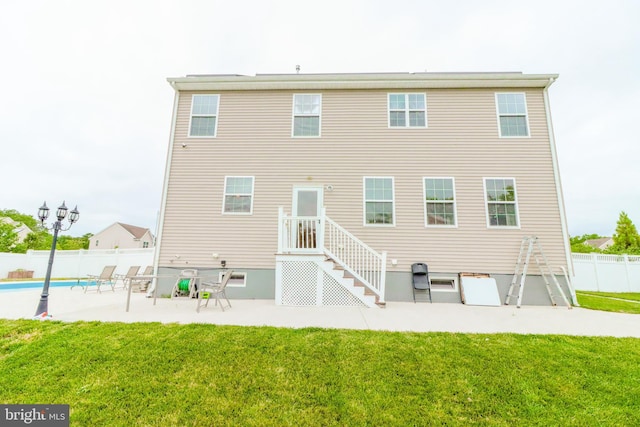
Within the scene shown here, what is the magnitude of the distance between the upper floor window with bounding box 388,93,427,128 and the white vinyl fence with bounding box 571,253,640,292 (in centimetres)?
979

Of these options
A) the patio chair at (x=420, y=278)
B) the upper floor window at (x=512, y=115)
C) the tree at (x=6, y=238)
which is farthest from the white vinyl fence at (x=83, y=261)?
the upper floor window at (x=512, y=115)

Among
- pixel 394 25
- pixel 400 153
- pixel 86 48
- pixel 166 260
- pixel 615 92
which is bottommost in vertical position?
pixel 166 260

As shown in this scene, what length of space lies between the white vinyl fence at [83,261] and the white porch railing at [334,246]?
36.4ft

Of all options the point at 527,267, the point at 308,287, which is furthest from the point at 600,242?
the point at 308,287

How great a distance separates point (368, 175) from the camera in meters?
7.85

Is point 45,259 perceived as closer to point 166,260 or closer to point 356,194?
point 166,260

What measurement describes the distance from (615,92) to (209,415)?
2379 cm

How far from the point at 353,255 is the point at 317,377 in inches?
172

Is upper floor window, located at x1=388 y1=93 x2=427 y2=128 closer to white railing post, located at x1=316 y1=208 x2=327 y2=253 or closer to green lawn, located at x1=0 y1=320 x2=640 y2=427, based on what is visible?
white railing post, located at x1=316 y1=208 x2=327 y2=253

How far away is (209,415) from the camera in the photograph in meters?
2.28

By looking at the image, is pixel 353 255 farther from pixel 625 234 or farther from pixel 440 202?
pixel 625 234

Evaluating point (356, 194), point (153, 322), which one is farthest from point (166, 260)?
point (356, 194)

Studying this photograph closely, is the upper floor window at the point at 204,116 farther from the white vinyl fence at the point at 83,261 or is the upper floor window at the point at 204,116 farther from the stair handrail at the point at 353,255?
the white vinyl fence at the point at 83,261

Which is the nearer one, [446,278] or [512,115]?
[446,278]
